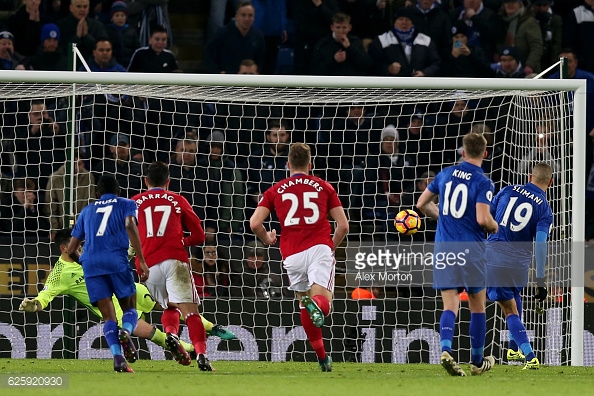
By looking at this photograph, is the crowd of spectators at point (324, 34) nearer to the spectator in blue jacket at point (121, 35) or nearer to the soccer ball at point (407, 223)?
the spectator in blue jacket at point (121, 35)

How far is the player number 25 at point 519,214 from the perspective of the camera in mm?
10602

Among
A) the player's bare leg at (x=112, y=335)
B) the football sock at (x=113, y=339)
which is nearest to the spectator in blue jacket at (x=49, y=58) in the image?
the player's bare leg at (x=112, y=335)

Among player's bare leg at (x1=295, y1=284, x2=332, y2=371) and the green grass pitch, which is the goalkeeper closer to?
the green grass pitch

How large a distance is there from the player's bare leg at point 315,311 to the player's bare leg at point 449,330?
100cm

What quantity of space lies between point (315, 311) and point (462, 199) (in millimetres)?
1495

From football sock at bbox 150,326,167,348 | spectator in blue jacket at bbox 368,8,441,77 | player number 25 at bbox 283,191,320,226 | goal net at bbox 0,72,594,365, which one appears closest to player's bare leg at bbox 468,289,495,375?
player number 25 at bbox 283,191,320,226

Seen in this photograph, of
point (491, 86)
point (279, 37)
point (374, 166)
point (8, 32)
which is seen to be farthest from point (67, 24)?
point (491, 86)

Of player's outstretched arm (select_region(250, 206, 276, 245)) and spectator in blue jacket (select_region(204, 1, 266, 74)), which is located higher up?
spectator in blue jacket (select_region(204, 1, 266, 74))

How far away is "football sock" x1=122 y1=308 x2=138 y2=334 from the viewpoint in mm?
9578

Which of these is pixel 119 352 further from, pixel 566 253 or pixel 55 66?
pixel 55 66

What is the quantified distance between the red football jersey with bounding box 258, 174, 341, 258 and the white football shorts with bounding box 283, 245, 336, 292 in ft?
0.17

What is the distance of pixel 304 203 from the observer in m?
9.68

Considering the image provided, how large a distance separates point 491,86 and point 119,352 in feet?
14.8

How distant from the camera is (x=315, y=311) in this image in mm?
9305
